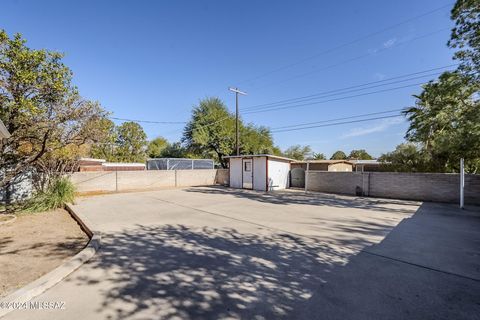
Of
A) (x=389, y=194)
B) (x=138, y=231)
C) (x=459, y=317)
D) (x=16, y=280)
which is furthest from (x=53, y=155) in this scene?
(x=389, y=194)

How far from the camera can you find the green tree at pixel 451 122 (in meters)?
8.21

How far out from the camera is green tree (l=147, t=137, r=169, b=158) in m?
36.9

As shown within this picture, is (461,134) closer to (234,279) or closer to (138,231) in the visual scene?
(234,279)

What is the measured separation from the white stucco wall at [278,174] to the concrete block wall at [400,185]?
2183 millimetres

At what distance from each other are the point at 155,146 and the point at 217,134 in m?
22.1

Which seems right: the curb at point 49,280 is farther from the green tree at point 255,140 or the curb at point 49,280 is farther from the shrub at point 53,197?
the green tree at point 255,140

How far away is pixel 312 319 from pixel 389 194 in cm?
1130

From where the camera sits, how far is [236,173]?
1703 centimetres

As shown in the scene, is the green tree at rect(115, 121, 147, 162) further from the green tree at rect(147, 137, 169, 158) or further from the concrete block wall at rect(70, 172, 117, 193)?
the concrete block wall at rect(70, 172, 117, 193)

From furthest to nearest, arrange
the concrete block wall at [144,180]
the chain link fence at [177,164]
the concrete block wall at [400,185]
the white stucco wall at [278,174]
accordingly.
→ the chain link fence at [177,164], the white stucco wall at [278,174], the concrete block wall at [144,180], the concrete block wall at [400,185]

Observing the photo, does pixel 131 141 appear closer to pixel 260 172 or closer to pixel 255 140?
pixel 255 140

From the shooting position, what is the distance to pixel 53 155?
892 centimetres

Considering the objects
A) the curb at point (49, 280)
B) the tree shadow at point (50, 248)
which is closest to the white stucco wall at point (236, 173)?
the tree shadow at point (50, 248)

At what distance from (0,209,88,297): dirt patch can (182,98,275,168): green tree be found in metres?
15.9
